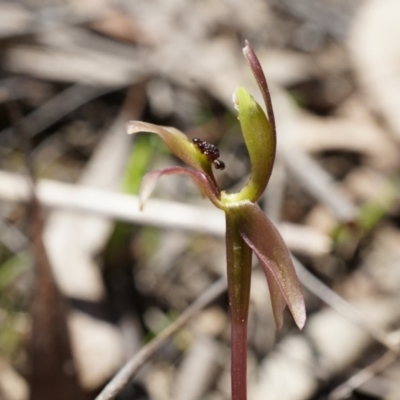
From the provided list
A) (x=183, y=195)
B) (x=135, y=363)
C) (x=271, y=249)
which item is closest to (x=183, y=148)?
(x=271, y=249)

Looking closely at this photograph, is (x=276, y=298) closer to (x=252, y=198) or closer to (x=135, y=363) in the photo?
(x=252, y=198)

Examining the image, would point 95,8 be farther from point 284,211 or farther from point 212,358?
point 212,358

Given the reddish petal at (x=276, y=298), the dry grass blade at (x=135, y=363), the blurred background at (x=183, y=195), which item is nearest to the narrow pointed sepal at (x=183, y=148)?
the reddish petal at (x=276, y=298)

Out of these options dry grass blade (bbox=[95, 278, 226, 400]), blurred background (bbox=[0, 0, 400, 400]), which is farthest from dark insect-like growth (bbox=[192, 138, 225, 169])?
blurred background (bbox=[0, 0, 400, 400])

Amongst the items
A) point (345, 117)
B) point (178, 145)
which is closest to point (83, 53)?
point (345, 117)

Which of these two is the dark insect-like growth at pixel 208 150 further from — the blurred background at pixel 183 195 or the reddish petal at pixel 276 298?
the blurred background at pixel 183 195
